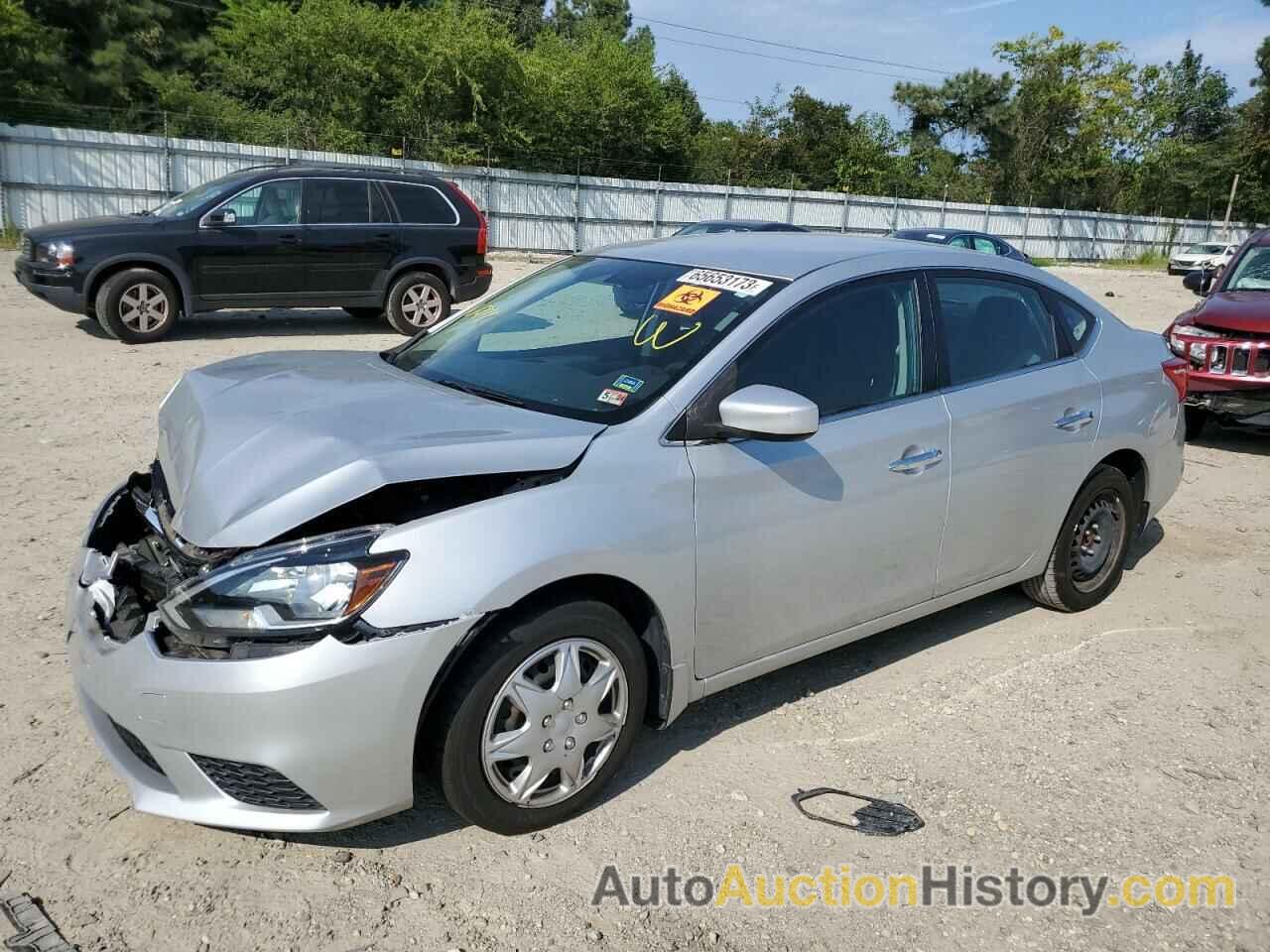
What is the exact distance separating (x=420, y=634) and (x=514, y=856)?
796 mm

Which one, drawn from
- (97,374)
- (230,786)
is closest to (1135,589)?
(230,786)

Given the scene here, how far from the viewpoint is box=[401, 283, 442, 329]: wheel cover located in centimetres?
1284

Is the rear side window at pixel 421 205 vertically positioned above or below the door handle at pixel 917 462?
above

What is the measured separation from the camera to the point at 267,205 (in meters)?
11.8

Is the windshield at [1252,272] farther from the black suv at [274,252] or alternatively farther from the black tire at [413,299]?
the black tire at [413,299]

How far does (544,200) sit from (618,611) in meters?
27.1

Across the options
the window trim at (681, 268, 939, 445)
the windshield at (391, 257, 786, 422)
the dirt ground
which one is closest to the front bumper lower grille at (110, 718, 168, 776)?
the dirt ground

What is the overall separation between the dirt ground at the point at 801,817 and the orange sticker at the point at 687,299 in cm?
150

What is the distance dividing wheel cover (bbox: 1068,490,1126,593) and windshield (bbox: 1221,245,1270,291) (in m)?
5.37

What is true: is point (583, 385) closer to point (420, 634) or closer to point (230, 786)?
point (420, 634)

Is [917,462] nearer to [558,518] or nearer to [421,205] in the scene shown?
[558,518]

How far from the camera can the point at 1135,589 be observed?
561 centimetres

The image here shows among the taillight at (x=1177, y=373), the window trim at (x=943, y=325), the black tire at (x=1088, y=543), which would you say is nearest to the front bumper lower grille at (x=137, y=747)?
the window trim at (x=943, y=325)

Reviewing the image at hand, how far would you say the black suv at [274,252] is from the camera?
11.0 m
